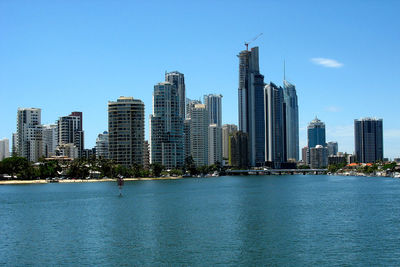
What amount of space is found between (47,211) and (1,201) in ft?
113

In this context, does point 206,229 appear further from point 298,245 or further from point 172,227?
point 298,245

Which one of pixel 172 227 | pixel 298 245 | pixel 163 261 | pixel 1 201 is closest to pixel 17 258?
pixel 163 261

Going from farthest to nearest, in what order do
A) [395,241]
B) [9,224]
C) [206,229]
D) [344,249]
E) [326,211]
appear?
1. [326,211]
2. [9,224]
3. [206,229]
4. [395,241]
5. [344,249]

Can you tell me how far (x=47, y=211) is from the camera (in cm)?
10150

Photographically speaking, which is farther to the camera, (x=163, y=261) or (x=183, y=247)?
(x=183, y=247)

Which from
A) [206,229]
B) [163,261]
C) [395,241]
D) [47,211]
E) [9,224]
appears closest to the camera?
[163,261]

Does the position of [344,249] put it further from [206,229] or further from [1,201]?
[1,201]

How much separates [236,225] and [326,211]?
25201 mm

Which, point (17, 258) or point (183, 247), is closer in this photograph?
point (17, 258)

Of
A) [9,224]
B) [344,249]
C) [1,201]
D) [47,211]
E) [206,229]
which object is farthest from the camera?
[1,201]

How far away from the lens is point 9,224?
8300cm

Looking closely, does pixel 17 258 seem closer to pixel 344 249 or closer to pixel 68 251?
pixel 68 251

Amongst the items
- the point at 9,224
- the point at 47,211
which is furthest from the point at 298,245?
the point at 47,211

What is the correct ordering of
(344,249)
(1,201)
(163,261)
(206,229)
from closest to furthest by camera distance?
1. (163,261)
2. (344,249)
3. (206,229)
4. (1,201)
